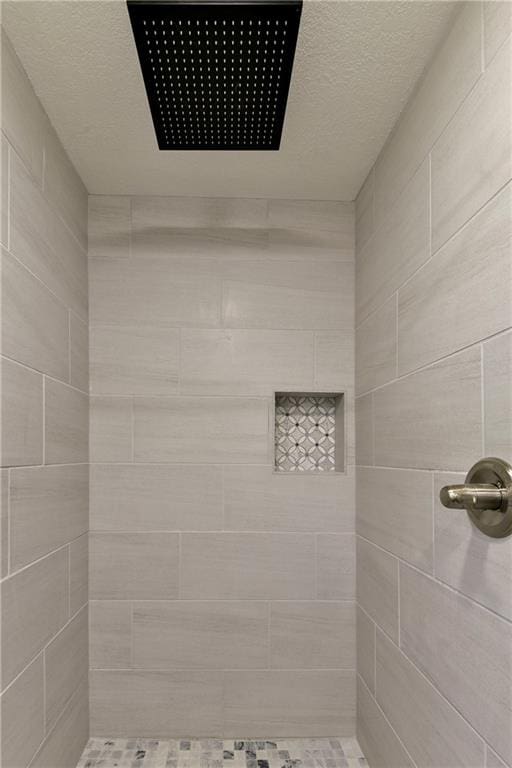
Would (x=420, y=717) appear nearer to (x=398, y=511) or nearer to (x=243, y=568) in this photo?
(x=398, y=511)

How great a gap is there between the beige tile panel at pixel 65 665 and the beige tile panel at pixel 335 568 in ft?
2.74

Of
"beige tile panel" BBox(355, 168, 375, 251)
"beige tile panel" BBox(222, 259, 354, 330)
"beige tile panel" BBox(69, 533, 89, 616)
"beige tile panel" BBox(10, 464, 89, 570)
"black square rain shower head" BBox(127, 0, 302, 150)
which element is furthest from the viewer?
"beige tile panel" BBox(222, 259, 354, 330)

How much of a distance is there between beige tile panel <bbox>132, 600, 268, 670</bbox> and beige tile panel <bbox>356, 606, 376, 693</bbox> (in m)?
0.33

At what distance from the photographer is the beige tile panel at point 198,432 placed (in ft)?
7.45

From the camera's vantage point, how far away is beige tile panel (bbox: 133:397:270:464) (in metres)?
2.27

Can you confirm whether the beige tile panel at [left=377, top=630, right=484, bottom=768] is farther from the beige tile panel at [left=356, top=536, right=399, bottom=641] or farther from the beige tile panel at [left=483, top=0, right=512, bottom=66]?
the beige tile panel at [left=483, top=0, right=512, bottom=66]

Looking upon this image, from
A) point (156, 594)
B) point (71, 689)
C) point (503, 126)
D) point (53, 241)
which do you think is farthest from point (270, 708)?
point (503, 126)

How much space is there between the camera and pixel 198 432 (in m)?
2.28

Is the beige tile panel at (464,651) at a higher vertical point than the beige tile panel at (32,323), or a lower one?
lower

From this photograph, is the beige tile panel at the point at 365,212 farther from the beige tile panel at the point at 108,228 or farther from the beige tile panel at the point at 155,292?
the beige tile panel at the point at 108,228

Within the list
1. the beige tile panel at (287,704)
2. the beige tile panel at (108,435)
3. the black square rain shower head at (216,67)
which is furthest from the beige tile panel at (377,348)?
the beige tile panel at (287,704)

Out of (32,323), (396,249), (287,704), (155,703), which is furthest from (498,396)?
(155,703)

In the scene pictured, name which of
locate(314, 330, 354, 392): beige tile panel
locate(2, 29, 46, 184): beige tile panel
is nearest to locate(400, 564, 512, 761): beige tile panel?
locate(314, 330, 354, 392): beige tile panel

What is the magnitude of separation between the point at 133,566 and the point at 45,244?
116 centimetres
